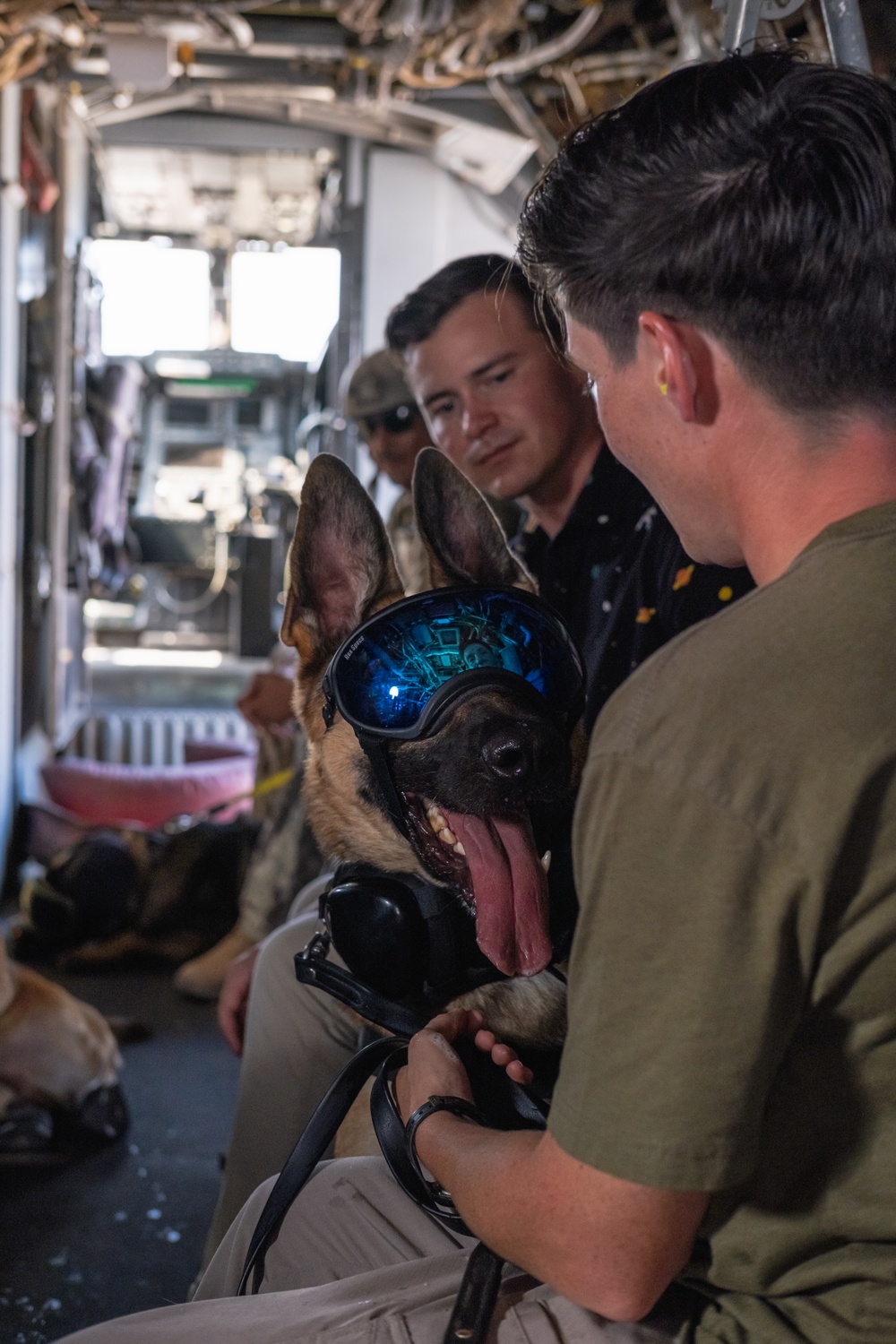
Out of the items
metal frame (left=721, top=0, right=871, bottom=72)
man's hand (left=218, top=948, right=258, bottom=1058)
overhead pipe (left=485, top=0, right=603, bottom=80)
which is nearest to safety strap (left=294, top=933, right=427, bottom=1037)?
man's hand (left=218, top=948, right=258, bottom=1058)

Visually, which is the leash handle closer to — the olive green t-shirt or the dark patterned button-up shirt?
the olive green t-shirt

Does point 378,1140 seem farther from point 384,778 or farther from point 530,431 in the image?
point 530,431

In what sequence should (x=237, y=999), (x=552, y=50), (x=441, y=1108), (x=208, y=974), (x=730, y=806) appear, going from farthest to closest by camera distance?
(x=552, y=50)
(x=208, y=974)
(x=237, y=999)
(x=441, y=1108)
(x=730, y=806)

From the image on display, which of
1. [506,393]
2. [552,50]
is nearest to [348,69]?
[552,50]

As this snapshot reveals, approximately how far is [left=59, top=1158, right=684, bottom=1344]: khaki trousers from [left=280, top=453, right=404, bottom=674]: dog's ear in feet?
2.13

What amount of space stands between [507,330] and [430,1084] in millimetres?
1475

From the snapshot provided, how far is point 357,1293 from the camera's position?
0.86 meters

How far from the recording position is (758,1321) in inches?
27.4

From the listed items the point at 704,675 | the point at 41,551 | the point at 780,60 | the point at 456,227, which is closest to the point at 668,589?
the point at 780,60

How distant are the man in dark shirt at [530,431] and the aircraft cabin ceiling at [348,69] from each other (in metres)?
1.47

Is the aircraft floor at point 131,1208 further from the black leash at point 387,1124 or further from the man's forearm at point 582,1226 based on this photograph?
the man's forearm at point 582,1226

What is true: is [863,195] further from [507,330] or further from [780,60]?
[507,330]

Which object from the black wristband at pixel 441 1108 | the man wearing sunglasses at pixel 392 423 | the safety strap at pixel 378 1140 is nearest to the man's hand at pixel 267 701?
the man wearing sunglasses at pixel 392 423

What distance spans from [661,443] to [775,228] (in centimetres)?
15
